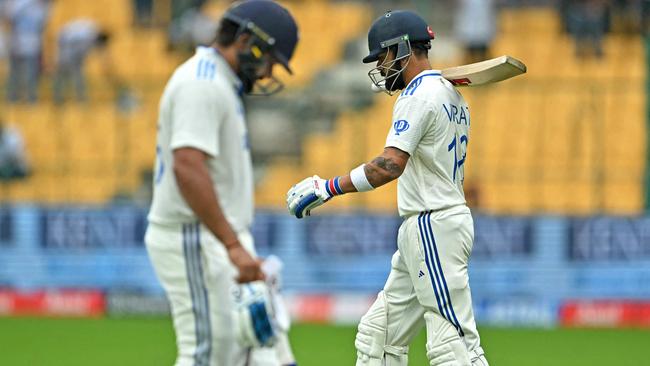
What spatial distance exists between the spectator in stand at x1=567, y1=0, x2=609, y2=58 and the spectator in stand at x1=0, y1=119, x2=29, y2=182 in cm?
737

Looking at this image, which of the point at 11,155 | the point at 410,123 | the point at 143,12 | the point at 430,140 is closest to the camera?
the point at 410,123

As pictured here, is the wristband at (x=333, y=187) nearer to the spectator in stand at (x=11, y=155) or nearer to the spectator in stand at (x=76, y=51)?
the spectator in stand at (x=11, y=155)

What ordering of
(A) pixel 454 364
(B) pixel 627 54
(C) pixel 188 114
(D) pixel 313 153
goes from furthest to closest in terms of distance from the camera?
(B) pixel 627 54 < (D) pixel 313 153 < (A) pixel 454 364 < (C) pixel 188 114

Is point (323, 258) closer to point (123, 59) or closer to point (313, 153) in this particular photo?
point (313, 153)

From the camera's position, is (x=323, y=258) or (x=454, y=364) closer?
(x=454, y=364)

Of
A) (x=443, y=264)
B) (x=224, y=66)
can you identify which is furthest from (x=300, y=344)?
(x=224, y=66)

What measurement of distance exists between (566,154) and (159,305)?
5.13 meters

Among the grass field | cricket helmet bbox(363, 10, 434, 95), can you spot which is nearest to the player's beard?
cricket helmet bbox(363, 10, 434, 95)

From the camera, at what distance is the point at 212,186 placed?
211 inches

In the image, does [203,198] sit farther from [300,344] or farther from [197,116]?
[300,344]

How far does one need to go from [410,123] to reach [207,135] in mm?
1362

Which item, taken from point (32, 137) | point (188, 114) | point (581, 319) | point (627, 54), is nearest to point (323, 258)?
point (581, 319)

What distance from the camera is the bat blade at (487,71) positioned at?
654 centimetres

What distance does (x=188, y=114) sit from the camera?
213 inches
